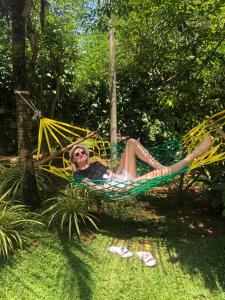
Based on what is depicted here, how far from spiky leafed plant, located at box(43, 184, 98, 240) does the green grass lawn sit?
Result: 13cm

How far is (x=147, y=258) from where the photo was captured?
9.69ft

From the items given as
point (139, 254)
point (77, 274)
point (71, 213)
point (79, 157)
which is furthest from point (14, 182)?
point (139, 254)

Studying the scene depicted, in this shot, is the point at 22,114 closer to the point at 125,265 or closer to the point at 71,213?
the point at 71,213

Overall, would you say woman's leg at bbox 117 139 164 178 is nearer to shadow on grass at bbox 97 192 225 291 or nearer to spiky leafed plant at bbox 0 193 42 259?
shadow on grass at bbox 97 192 225 291

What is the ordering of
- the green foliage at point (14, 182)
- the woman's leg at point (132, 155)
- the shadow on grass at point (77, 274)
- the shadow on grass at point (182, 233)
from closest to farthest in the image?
1. the shadow on grass at point (77, 274)
2. the shadow on grass at point (182, 233)
3. the woman's leg at point (132, 155)
4. the green foliage at point (14, 182)

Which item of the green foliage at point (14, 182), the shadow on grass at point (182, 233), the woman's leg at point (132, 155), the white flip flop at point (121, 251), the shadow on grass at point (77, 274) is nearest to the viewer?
the shadow on grass at point (77, 274)

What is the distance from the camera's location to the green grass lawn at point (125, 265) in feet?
8.38

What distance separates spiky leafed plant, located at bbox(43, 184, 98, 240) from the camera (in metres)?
3.32

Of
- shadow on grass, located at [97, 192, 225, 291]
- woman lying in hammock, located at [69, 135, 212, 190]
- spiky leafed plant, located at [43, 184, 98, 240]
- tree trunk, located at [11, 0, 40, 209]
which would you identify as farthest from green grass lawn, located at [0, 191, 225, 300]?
woman lying in hammock, located at [69, 135, 212, 190]

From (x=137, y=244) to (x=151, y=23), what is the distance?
226 centimetres

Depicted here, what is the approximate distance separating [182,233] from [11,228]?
1579 mm

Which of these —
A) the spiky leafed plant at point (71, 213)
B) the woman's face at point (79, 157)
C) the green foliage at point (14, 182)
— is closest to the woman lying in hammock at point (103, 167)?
the woman's face at point (79, 157)

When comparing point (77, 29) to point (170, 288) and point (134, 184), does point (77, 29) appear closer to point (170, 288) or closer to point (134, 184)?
point (134, 184)

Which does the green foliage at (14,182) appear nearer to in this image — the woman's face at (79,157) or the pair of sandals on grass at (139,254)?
the woman's face at (79,157)
